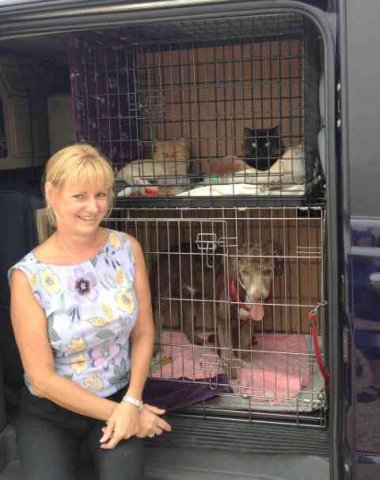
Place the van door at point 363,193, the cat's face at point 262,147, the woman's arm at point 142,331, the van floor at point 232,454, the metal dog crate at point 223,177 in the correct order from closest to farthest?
the van door at point 363,193 → the woman's arm at point 142,331 → the van floor at point 232,454 → the metal dog crate at point 223,177 → the cat's face at point 262,147

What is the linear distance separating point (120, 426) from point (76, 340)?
33 cm

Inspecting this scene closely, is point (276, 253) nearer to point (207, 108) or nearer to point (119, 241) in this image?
point (207, 108)

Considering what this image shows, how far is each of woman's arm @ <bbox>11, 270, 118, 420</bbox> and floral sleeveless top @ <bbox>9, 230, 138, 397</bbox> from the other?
0.10 ft

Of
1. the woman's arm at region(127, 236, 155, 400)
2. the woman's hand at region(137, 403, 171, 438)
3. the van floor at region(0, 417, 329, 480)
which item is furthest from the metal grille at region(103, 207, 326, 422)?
the woman's hand at region(137, 403, 171, 438)

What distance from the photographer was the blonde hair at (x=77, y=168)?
1.94 meters

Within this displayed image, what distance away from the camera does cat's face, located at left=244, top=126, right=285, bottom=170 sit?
3051mm

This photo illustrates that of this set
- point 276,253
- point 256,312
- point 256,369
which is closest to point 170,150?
point 276,253

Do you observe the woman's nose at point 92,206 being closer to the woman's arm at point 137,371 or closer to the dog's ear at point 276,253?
the woman's arm at point 137,371

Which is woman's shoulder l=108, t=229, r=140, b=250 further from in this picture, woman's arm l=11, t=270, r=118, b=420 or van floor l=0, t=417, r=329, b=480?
van floor l=0, t=417, r=329, b=480

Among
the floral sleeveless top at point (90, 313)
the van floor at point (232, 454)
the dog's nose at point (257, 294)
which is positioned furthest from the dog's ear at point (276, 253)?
the floral sleeveless top at point (90, 313)

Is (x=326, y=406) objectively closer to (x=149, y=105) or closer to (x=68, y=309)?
(x=68, y=309)

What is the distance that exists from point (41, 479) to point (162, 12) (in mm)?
1594

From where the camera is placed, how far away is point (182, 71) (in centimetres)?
343

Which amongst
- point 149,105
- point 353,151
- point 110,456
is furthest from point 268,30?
point 110,456
